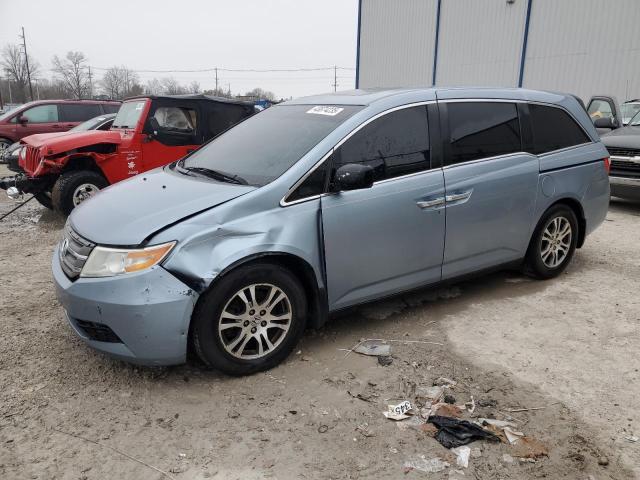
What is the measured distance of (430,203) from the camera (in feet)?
12.0

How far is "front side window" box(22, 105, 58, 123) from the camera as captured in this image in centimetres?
1370

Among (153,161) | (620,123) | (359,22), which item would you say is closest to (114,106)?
(153,161)

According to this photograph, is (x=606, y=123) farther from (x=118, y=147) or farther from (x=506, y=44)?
(x=506, y=44)

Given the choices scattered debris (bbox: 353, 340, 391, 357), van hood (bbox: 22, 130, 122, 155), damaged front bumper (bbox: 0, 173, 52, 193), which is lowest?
scattered debris (bbox: 353, 340, 391, 357)

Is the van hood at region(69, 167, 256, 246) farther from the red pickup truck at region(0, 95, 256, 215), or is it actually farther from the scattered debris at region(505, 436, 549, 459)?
the red pickup truck at region(0, 95, 256, 215)

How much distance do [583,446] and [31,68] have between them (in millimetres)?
84392

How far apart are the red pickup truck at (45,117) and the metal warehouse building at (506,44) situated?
13.6 metres

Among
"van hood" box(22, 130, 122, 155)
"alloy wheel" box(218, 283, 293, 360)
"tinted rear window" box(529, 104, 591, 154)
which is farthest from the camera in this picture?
"van hood" box(22, 130, 122, 155)

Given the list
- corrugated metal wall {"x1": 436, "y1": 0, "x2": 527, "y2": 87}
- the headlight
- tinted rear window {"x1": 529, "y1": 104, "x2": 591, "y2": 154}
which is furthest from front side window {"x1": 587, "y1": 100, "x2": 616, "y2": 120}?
corrugated metal wall {"x1": 436, "y1": 0, "x2": 527, "y2": 87}

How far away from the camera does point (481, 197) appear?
12.9ft

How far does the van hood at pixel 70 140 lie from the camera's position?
7055 millimetres

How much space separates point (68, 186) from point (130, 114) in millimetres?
1556

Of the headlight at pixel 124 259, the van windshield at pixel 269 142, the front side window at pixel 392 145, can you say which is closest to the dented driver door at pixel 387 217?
the front side window at pixel 392 145

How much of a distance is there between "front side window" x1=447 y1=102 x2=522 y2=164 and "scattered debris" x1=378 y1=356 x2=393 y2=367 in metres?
1.53
